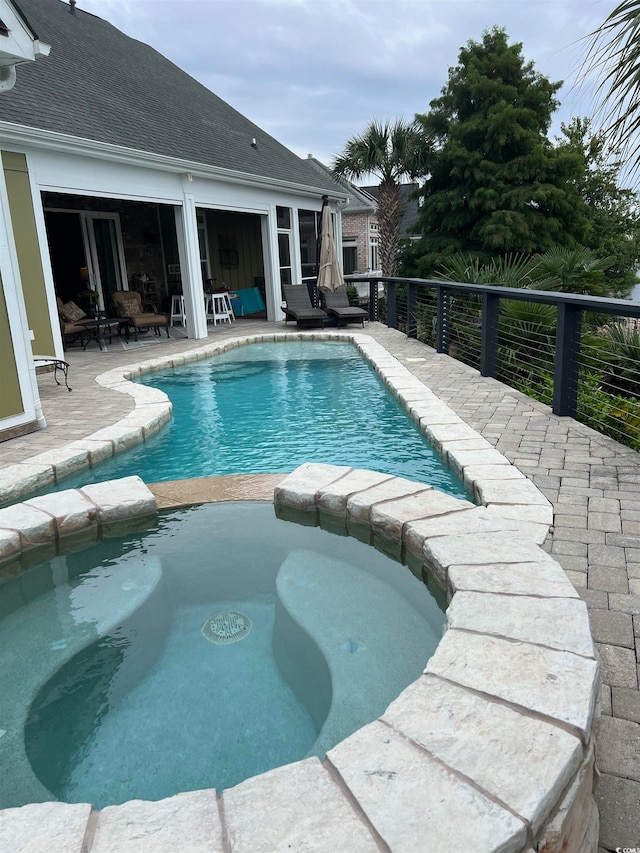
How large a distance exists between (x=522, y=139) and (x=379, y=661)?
18105 mm

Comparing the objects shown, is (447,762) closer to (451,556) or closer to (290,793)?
(290,793)

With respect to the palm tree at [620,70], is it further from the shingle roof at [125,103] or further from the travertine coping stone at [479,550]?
the shingle roof at [125,103]

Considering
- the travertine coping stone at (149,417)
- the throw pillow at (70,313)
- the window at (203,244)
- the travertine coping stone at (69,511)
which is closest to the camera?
the travertine coping stone at (69,511)

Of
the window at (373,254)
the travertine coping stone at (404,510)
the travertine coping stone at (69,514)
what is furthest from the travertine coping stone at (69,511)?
the window at (373,254)

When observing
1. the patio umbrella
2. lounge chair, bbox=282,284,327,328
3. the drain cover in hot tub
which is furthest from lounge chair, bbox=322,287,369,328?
the drain cover in hot tub

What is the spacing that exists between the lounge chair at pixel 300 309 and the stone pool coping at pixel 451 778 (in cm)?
1034

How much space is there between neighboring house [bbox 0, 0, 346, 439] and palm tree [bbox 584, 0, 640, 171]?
4031 mm

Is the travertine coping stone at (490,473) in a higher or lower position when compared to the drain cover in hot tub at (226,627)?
higher

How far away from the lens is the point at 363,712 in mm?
2047

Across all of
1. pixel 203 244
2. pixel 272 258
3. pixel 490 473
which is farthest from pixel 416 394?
pixel 203 244

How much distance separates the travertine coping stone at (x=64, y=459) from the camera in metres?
4.23

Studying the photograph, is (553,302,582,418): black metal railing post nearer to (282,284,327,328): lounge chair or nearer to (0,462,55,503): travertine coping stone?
(0,462,55,503): travertine coping stone

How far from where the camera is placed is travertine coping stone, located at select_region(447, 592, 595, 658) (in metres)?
1.86

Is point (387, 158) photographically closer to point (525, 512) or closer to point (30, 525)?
point (525, 512)
